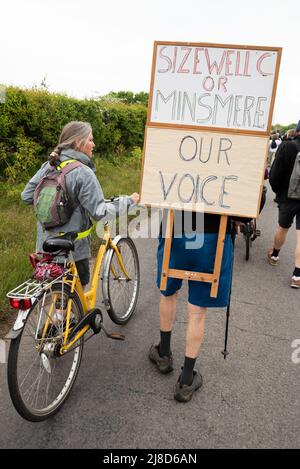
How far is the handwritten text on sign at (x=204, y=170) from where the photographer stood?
8.61 feet

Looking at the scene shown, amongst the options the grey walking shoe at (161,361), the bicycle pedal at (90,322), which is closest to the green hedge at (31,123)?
the bicycle pedal at (90,322)

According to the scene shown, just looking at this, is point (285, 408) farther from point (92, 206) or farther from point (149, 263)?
point (149, 263)

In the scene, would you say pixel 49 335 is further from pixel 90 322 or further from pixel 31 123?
pixel 31 123

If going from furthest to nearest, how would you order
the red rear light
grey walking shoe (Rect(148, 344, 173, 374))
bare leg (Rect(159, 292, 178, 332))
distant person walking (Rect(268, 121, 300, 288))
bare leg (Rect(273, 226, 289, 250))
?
bare leg (Rect(273, 226, 289, 250)) → distant person walking (Rect(268, 121, 300, 288)) → grey walking shoe (Rect(148, 344, 173, 374)) → bare leg (Rect(159, 292, 178, 332)) → the red rear light

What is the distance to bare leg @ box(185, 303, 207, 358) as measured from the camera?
2.88 m

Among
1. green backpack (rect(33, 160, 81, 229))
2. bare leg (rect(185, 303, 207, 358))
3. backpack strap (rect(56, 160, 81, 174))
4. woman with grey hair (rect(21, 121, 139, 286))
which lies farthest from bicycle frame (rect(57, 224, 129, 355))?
bare leg (rect(185, 303, 207, 358))

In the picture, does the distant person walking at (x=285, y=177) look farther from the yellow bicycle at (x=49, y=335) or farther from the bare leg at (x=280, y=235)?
the yellow bicycle at (x=49, y=335)

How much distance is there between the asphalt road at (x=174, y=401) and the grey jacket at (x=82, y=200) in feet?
3.33

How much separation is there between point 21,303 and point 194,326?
1246mm

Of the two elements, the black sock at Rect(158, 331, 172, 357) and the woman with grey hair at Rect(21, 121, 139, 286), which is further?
the black sock at Rect(158, 331, 172, 357)

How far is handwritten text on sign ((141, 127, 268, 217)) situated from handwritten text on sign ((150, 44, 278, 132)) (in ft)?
0.33

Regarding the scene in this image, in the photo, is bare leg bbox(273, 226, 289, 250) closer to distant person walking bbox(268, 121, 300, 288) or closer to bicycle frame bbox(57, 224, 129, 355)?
distant person walking bbox(268, 121, 300, 288)

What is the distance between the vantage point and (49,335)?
273 centimetres

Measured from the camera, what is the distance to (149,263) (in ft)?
19.1
